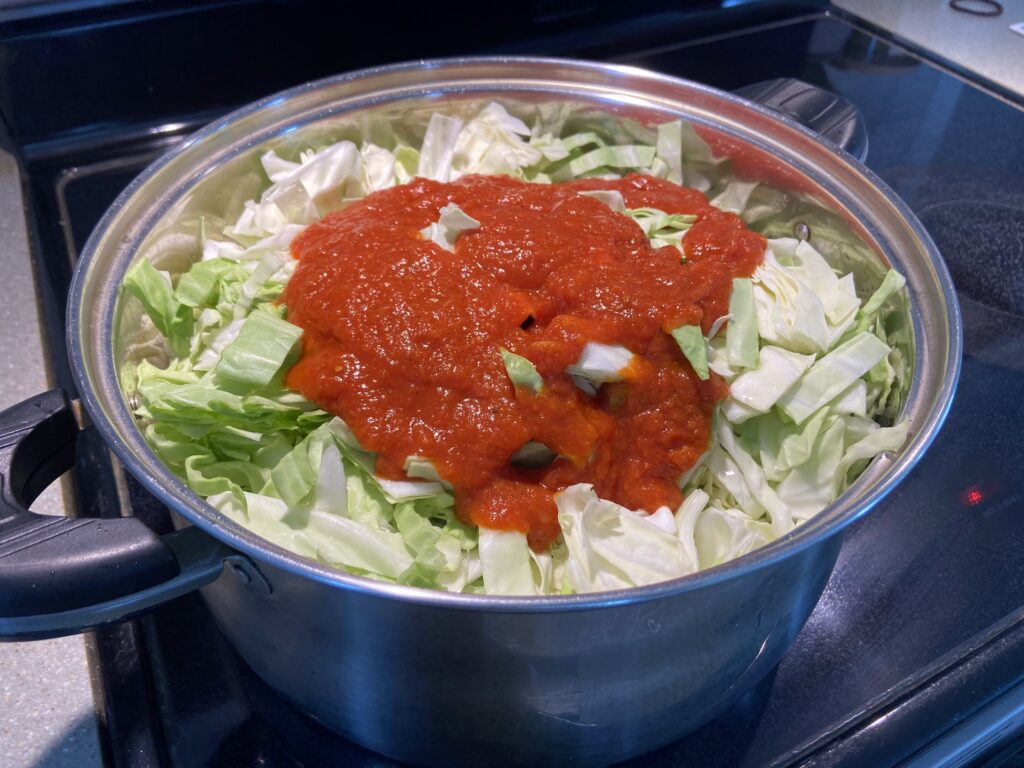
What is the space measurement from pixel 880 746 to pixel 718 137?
1.02 metres

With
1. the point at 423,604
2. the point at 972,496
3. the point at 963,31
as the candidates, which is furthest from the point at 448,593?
the point at 963,31

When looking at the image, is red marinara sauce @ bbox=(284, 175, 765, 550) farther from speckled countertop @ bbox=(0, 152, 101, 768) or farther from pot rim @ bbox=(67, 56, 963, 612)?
speckled countertop @ bbox=(0, 152, 101, 768)

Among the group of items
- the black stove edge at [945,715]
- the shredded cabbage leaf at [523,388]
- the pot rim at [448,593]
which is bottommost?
the black stove edge at [945,715]

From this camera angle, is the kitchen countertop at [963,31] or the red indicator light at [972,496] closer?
the red indicator light at [972,496]

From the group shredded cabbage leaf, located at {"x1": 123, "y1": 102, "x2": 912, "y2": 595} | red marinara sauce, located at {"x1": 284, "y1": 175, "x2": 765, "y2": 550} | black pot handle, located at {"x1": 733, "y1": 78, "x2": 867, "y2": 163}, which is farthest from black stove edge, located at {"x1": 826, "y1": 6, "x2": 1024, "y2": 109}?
red marinara sauce, located at {"x1": 284, "y1": 175, "x2": 765, "y2": 550}

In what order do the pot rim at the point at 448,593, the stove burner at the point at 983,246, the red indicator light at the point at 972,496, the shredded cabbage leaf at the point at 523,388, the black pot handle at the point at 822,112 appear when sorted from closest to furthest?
the pot rim at the point at 448,593, the shredded cabbage leaf at the point at 523,388, the red indicator light at the point at 972,496, the black pot handle at the point at 822,112, the stove burner at the point at 983,246

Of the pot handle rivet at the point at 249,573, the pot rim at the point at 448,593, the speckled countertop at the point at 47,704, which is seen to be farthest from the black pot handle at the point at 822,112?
the speckled countertop at the point at 47,704

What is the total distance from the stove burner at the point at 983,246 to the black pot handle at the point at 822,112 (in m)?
0.43

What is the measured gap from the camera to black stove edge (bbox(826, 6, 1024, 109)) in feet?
7.27

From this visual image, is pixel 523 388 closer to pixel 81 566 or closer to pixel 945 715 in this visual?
pixel 81 566

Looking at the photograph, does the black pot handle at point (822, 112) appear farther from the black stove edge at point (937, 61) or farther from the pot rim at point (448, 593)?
the black stove edge at point (937, 61)

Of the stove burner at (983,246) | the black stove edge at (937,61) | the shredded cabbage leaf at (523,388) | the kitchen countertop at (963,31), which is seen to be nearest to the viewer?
the shredded cabbage leaf at (523,388)

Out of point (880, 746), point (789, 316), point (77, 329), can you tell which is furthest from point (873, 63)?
point (77, 329)

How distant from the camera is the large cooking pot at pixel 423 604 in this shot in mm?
819
